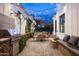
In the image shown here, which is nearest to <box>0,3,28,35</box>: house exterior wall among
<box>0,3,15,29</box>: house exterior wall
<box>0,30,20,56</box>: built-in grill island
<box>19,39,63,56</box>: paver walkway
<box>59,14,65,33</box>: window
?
<box>0,3,15,29</box>: house exterior wall

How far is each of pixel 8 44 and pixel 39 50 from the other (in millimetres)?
752

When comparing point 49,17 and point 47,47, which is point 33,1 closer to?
point 49,17

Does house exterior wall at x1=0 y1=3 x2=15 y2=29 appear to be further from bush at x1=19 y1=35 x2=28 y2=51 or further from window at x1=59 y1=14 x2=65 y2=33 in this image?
window at x1=59 y1=14 x2=65 y2=33

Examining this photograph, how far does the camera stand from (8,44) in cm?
408

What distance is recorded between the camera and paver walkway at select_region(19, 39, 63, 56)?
4160mm

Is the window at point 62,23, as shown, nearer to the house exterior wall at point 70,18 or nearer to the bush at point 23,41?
the house exterior wall at point 70,18

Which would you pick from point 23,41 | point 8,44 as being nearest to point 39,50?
point 23,41

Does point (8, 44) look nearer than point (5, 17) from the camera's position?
Yes

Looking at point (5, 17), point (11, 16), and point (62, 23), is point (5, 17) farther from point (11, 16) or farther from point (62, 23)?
point (62, 23)

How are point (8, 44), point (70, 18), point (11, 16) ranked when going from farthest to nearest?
point (70, 18)
point (11, 16)
point (8, 44)

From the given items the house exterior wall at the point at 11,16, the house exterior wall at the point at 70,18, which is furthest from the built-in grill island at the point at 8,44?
the house exterior wall at the point at 70,18

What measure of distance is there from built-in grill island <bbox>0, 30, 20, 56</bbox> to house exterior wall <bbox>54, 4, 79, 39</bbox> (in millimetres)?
1082

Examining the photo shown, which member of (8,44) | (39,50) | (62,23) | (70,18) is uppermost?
(70,18)

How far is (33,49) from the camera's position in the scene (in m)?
4.17
